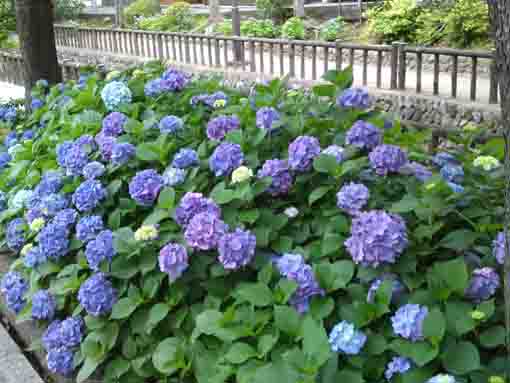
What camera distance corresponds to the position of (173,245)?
7.59 feet

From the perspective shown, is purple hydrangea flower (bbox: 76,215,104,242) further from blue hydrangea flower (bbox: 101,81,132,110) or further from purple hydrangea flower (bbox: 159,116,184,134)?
blue hydrangea flower (bbox: 101,81,132,110)

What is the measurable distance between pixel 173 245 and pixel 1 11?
14.3m

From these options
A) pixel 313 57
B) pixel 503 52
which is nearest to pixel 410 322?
pixel 503 52

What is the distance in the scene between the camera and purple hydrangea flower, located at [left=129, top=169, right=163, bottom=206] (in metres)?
2.70

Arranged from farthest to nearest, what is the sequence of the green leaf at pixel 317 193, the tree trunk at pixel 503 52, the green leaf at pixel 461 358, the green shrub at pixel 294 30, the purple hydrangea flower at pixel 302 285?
the green shrub at pixel 294 30 → the green leaf at pixel 317 193 → the purple hydrangea flower at pixel 302 285 → the green leaf at pixel 461 358 → the tree trunk at pixel 503 52

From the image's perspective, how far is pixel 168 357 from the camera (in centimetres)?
227

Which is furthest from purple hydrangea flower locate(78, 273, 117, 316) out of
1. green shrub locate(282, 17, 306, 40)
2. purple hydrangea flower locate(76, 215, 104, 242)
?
green shrub locate(282, 17, 306, 40)

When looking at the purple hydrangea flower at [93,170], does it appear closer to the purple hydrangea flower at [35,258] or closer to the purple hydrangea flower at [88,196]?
the purple hydrangea flower at [88,196]

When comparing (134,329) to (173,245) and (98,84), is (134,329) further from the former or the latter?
(98,84)

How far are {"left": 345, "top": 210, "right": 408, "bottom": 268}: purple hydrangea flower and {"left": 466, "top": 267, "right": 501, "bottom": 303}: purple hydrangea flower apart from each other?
238 millimetres

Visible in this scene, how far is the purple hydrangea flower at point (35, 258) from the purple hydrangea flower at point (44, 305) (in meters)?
0.18

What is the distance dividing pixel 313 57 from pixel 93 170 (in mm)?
9297

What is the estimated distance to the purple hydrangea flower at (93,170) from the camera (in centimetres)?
302

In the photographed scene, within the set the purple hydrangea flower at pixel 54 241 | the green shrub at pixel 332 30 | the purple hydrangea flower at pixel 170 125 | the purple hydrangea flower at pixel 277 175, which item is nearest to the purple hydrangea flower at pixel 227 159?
the purple hydrangea flower at pixel 277 175
